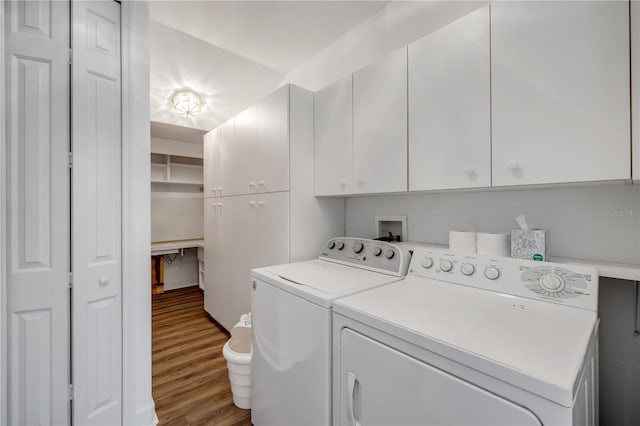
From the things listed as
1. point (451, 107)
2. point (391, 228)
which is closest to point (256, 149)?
point (391, 228)

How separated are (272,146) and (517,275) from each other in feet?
5.37

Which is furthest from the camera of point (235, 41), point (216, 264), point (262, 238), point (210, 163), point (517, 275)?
point (210, 163)

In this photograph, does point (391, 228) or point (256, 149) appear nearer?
point (391, 228)

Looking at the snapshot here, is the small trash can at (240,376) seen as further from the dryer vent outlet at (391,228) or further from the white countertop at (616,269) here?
the white countertop at (616,269)

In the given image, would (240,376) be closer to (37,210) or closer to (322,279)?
(322,279)

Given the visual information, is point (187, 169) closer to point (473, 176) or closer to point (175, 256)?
point (175, 256)

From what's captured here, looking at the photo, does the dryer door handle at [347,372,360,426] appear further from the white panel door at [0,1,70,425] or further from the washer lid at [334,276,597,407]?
the white panel door at [0,1,70,425]

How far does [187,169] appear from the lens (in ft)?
14.9

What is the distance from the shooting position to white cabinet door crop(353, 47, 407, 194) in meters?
1.44

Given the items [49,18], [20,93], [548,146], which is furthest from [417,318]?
[49,18]

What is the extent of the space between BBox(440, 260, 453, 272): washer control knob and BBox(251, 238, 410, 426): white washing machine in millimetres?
192

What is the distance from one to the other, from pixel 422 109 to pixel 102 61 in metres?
1.65

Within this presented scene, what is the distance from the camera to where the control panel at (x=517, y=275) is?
0.95m

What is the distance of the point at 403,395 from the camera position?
32.7 inches
